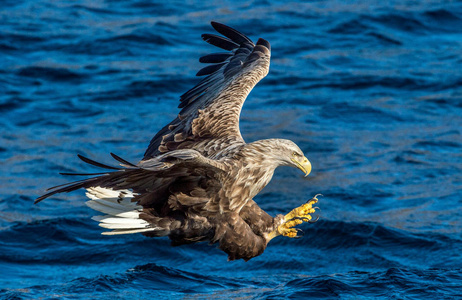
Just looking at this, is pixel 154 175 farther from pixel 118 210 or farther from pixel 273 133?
pixel 273 133

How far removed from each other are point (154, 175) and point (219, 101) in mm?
1960

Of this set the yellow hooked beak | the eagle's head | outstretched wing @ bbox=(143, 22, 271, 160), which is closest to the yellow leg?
the yellow hooked beak

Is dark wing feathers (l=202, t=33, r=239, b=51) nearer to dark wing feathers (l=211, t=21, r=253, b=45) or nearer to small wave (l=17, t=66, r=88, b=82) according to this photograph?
dark wing feathers (l=211, t=21, r=253, b=45)

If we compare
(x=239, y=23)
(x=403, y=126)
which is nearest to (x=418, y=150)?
(x=403, y=126)

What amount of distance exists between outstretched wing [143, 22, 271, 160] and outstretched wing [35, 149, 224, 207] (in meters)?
0.68

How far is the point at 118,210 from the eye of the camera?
577 centimetres

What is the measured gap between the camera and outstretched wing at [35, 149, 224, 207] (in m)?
4.91

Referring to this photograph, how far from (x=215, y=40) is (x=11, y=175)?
3734 mm

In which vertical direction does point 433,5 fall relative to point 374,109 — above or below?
above

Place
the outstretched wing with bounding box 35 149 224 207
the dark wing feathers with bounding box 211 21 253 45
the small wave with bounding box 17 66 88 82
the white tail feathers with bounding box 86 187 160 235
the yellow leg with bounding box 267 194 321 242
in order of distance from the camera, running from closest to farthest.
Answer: the outstretched wing with bounding box 35 149 224 207 < the white tail feathers with bounding box 86 187 160 235 < the yellow leg with bounding box 267 194 321 242 < the dark wing feathers with bounding box 211 21 253 45 < the small wave with bounding box 17 66 88 82

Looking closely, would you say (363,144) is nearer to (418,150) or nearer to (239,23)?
(418,150)

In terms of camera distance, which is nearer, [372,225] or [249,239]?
[249,239]

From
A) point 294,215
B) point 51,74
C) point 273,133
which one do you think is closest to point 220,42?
point 294,215

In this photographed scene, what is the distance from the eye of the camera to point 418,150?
1116 centimetres
